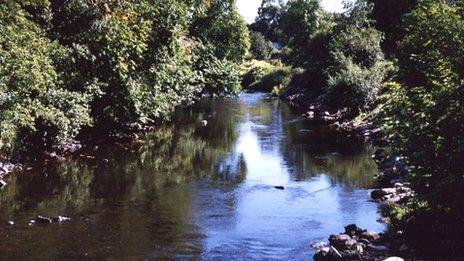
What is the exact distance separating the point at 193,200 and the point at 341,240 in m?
5.54

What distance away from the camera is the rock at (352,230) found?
507 inches

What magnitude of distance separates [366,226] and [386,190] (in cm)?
311

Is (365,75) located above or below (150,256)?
above

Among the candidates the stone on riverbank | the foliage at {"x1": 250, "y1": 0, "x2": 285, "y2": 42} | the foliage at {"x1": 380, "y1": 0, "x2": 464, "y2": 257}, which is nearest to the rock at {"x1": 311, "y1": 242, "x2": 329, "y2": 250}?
the stone on riverbank

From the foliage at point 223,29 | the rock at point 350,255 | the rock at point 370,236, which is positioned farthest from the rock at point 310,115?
the rock at point 350,255

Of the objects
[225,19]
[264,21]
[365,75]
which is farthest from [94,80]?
[264,21]

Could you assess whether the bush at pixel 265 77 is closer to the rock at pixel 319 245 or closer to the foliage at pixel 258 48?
the foliage at pixel 258 48

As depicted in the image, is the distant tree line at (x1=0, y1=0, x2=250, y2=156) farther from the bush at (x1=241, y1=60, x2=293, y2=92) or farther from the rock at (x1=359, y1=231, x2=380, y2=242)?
the bush at (x1=241, y1=60, x2=293, y2=92)

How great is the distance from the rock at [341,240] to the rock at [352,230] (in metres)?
0.36

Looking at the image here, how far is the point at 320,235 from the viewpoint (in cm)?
1327

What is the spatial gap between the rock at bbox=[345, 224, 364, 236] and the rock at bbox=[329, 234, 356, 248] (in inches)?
14.2

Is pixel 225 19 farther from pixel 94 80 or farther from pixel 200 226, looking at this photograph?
pixel 200 226

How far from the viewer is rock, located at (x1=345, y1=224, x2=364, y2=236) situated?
42.3 ft

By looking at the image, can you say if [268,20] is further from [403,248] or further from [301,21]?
[403,248]
